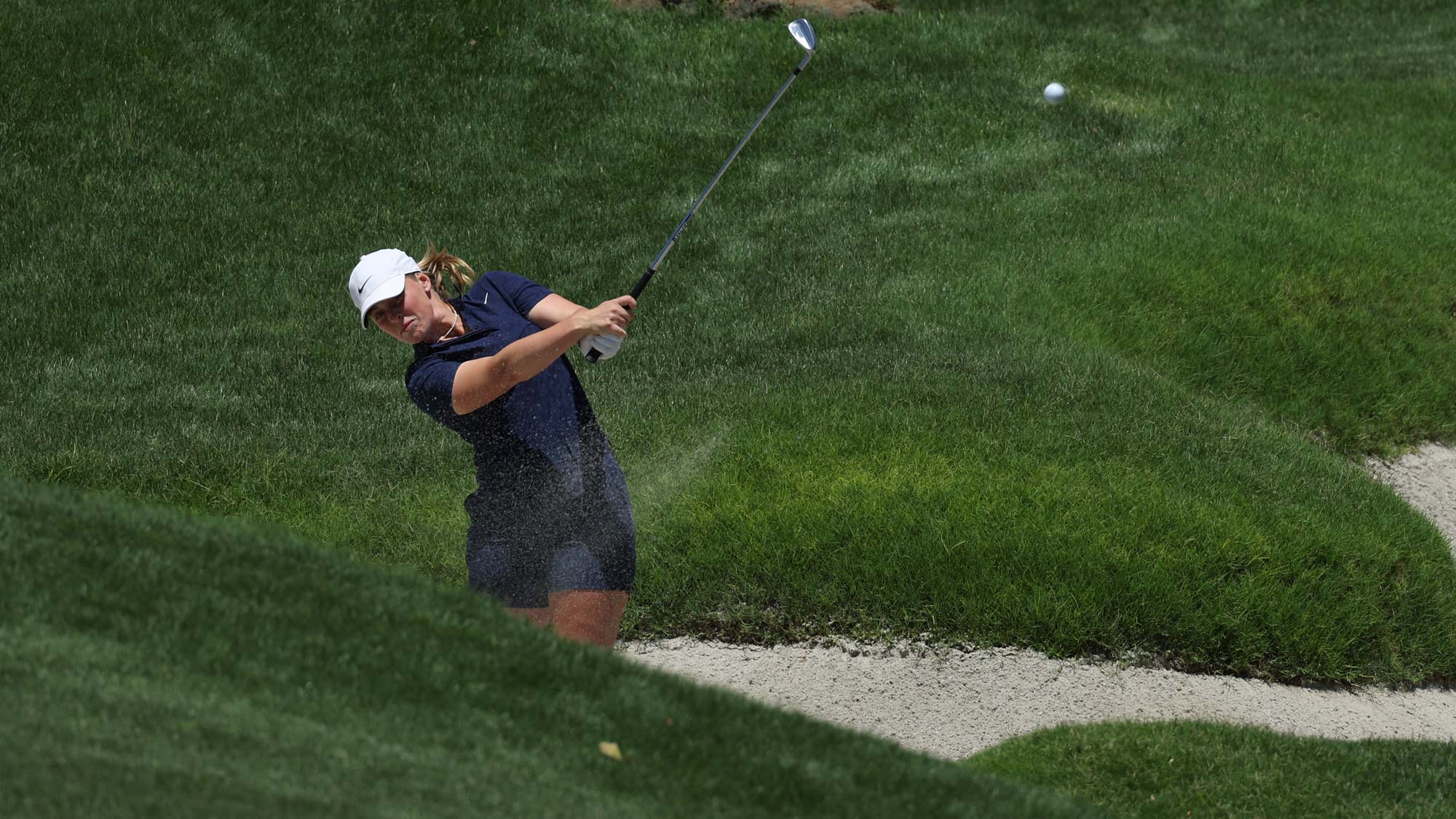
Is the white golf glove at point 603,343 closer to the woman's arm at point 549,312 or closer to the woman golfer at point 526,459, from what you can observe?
the woman golfer at point 526,459

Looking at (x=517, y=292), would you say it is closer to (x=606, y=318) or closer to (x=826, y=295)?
(x=606, y=318)

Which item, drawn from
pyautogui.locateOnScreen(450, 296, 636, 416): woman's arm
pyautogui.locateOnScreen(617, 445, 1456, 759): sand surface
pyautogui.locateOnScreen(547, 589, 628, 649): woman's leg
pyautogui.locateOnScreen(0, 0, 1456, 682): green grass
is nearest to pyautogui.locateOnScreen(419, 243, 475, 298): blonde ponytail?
pyautogui.locateOnScreen(450, 296, 636, 416): woman's arm

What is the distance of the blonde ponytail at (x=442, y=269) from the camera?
659 centimetres

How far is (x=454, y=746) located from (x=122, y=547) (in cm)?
185

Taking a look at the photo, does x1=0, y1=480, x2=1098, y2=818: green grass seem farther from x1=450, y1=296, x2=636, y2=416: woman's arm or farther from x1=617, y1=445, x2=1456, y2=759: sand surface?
x1=617, y1=445, x2=1456, y2=759: sand surface

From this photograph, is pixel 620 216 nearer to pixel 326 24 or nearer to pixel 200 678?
pixel 326 24

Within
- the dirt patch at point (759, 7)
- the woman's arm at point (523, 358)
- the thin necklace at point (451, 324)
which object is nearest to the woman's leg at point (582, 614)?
the woman's arm at point (523, 358)

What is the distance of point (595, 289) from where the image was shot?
46.0 feet

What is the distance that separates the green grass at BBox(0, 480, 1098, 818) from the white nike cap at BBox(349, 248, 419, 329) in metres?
1.05

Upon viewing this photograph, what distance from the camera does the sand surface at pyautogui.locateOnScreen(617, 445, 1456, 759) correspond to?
798cm

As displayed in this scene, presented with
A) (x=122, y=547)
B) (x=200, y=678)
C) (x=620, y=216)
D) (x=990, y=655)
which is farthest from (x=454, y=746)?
(x=620, y=216)

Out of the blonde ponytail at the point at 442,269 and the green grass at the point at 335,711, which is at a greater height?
the blonde ponytail at the point at 442,269

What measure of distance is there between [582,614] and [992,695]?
2800 millimetres

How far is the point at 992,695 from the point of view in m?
8.17
